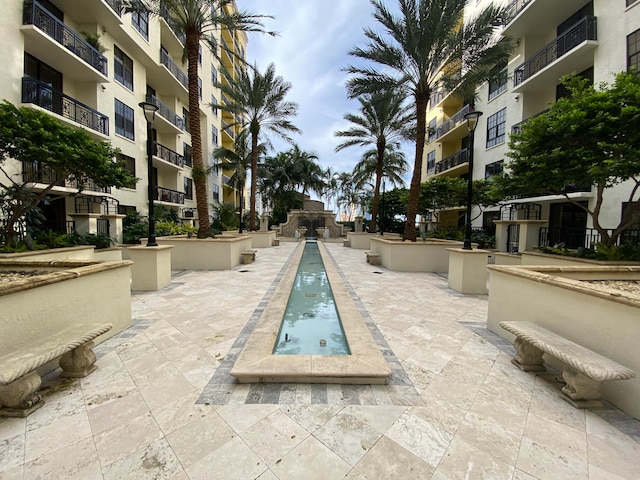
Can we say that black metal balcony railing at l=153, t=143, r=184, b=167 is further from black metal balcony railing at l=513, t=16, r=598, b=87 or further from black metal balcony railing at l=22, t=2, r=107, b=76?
black metal balcony railing at l=513, t=16, r=598, b=87

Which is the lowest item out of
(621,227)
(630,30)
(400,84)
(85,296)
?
(85,296)

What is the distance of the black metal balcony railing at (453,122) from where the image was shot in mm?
21453

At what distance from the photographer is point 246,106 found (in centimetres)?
1792

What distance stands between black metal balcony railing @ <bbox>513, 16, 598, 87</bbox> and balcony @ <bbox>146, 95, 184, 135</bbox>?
23.7 metres

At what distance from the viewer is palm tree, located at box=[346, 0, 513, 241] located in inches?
384

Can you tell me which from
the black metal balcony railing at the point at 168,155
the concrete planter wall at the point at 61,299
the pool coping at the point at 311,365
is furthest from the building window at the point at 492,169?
the black metal balcony railing at the point at 168,155

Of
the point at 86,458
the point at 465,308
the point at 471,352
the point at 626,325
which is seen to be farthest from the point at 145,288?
the point at 626,325

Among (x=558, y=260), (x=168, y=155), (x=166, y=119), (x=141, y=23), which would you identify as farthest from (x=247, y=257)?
(x=141, y=23)

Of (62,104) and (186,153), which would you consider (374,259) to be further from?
(186,153)

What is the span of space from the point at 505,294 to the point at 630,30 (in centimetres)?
1375

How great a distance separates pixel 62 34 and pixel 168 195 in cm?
1040

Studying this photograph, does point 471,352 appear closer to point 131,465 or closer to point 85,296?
point 131,465

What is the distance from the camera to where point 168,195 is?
2038cm

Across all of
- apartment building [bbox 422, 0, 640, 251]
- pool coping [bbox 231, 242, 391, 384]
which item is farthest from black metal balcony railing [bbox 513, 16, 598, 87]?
pool coping [bbox 231, 242, 391, 384]
